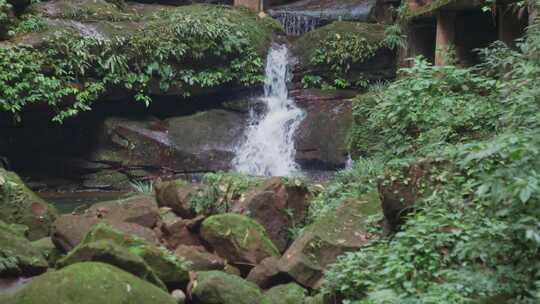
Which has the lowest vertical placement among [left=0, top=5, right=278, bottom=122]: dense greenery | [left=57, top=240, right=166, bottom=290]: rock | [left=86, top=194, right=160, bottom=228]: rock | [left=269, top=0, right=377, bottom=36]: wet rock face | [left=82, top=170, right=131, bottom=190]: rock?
[left=82, top=170, right=131, bottom=190]: rock

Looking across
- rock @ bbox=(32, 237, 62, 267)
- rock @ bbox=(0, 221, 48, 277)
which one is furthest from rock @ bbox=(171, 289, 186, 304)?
rock @ bbox=(32, 237, 62, 267)

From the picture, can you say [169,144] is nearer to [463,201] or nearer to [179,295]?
[179,295]

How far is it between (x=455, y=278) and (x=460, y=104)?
11.4ft

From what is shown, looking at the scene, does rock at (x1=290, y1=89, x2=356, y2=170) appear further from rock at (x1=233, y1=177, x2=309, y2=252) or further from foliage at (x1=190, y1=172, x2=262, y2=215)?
rock at (x1=233, y1=177, x2=309, y2=252)

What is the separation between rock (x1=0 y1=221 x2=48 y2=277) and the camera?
617cm

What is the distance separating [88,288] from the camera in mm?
4887

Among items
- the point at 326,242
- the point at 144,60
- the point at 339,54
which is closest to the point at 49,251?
the point at 326,242

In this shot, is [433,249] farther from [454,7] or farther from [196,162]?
[196,162]

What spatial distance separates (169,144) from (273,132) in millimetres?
2407

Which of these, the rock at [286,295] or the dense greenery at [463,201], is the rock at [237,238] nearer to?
the rock at [286,295]

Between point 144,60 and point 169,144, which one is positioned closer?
point 169,144

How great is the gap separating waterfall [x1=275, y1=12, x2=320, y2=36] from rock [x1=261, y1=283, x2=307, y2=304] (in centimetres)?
1165

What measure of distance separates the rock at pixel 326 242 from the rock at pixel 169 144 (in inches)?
279

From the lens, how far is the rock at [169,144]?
13953 mm
